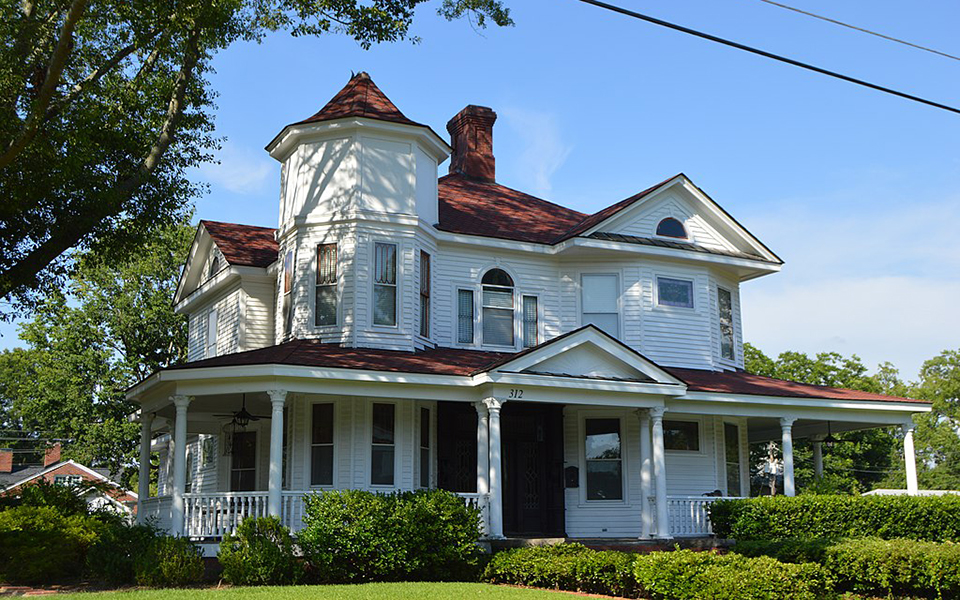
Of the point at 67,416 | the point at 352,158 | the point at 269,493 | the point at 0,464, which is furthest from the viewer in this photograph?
the point at 0,464

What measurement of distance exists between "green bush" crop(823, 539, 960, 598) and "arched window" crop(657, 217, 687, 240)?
30.7 feet

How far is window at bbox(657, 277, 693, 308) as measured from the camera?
71.6 ft

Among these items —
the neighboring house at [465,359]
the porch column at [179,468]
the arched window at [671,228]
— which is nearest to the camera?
the porch column at [179,468]

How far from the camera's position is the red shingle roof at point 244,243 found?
21891mm

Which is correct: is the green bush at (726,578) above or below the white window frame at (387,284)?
below

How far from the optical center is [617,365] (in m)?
18.6

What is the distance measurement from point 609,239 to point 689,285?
2.44 metres

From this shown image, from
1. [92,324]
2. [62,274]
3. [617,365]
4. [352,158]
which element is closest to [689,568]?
[617,365]

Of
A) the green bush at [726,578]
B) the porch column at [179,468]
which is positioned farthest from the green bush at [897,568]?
the porch column at [179,468]

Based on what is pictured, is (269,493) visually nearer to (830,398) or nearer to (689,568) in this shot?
(689,568)

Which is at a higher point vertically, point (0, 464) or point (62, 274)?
point (62, 274)

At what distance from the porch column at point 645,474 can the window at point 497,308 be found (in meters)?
3.66

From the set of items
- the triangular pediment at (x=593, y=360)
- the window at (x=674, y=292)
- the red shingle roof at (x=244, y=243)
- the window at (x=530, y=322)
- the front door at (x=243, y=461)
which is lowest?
the front door at (x=243, y=461)

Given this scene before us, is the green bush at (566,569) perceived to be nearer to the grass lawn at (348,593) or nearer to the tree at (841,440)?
the grass lawn at (348,593)
